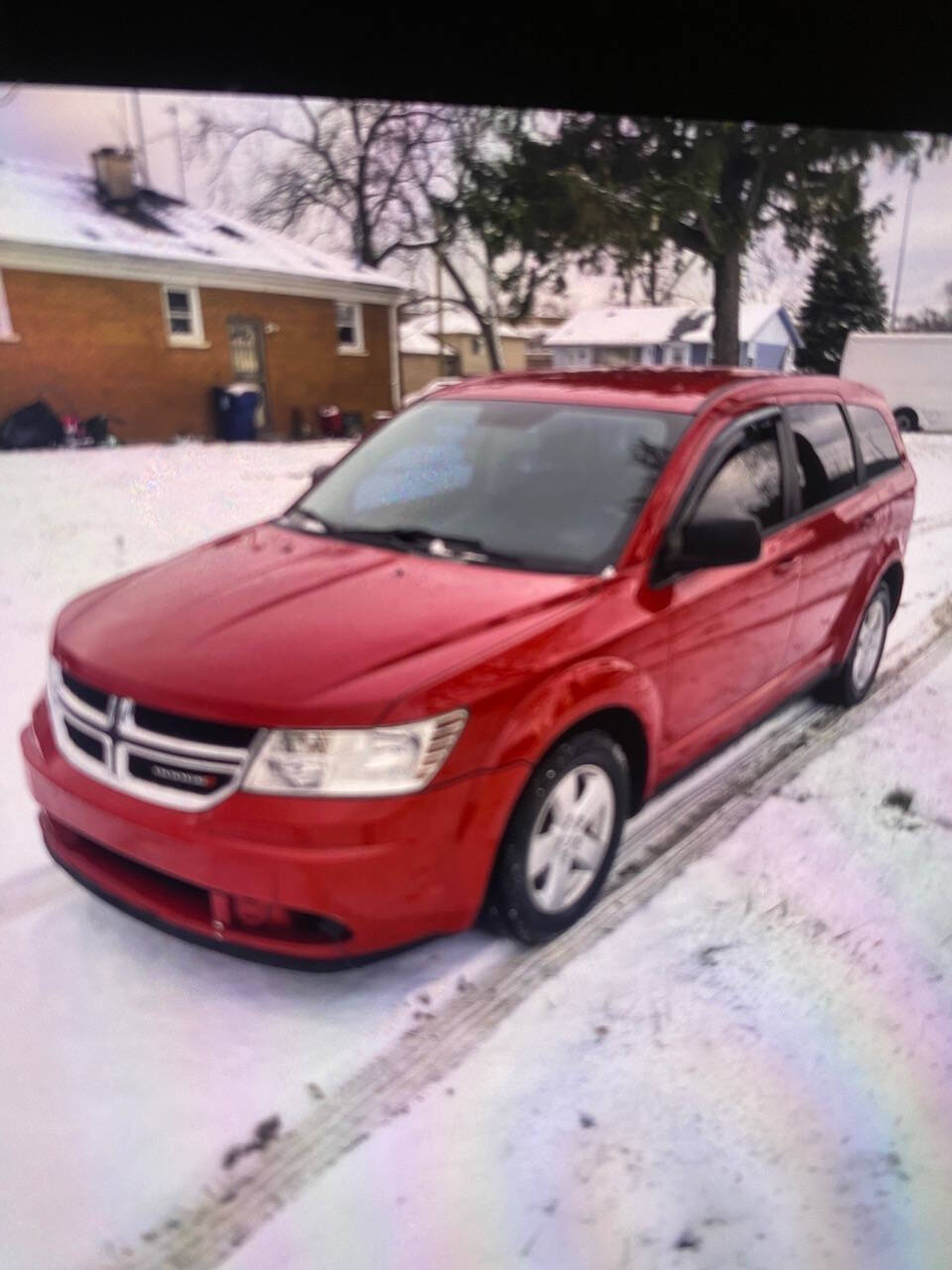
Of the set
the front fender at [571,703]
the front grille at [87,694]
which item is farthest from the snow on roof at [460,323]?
the front grille at [87,694]

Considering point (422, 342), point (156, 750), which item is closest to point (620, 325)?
point (422, 342)

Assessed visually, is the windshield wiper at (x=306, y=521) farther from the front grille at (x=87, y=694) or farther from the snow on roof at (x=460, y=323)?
the snow on roof at (x=460, y=323)

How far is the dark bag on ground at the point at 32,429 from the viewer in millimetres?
4344

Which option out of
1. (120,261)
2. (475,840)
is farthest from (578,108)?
(120,261)

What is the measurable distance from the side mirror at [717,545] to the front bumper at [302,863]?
878 mm

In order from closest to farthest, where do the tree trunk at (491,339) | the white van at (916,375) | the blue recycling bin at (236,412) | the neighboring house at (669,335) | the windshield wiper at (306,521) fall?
the windshield wiper at (306,521), the neighboring house at (669,335), the tree trunk at (491,339), the white van at (916,375), the blue recycling bin at (236,412)

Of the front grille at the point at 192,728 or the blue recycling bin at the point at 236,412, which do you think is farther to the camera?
the blue recycling bin at the point at 236,412

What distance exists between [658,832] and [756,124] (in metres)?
3.74

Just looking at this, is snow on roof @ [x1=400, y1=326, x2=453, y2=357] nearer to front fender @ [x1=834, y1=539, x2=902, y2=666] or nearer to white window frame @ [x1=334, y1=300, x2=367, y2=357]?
white window frame @ [x1=334, y1=300, x2=367, y2=357]

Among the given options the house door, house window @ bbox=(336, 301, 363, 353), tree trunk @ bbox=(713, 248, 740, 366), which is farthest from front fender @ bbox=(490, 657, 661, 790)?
the house door

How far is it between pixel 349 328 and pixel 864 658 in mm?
8368

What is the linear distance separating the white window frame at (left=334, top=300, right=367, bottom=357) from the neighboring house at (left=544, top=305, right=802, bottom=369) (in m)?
2.94

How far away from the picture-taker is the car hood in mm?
1877

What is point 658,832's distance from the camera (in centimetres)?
288
